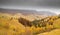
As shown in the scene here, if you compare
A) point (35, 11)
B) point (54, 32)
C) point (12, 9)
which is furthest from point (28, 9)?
point (54, 32)

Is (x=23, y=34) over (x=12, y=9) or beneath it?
beneath

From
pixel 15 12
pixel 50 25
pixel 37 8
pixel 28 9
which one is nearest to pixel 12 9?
pixel 15 12

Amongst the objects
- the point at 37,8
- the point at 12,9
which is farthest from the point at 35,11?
the point at 12,9

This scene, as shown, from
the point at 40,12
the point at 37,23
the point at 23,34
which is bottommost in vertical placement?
the point at 23,34

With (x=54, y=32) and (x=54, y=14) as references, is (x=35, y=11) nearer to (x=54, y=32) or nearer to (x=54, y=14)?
(x=54, y=14)

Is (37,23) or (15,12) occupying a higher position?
(15,12)

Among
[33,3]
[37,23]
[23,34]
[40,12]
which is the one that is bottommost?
[23,34]

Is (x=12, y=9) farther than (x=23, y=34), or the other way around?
(x=12, y=9)

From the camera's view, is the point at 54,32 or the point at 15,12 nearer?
the point at 54,32

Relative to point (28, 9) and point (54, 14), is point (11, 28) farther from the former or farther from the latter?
point (54, 14)
